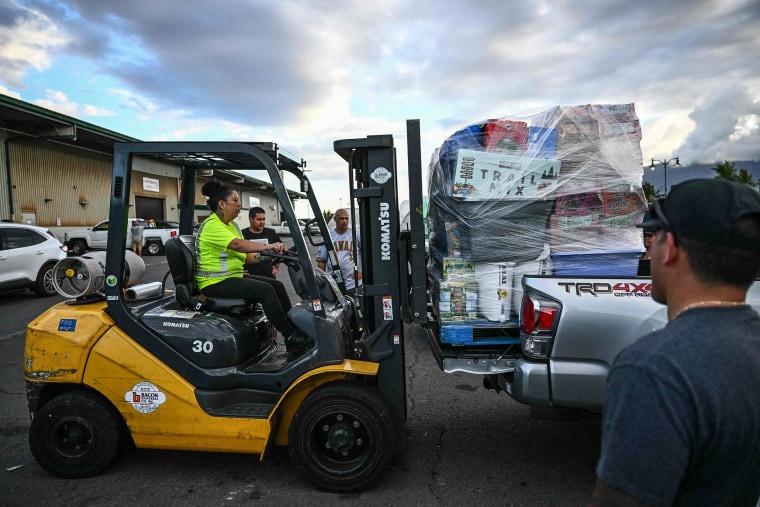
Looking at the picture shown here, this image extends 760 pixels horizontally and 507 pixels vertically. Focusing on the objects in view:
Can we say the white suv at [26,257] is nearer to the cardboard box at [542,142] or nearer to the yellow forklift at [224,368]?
the yellow forklift at [224,368]

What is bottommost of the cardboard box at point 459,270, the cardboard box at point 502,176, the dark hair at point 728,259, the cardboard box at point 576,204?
the dark hair at point 728,259

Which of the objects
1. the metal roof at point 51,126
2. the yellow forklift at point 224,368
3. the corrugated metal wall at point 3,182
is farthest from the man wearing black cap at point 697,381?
the corrugated metal wall at point 3,182

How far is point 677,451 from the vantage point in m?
1.06

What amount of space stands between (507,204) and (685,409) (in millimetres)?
2832

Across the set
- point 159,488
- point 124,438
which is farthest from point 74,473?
point 159,488

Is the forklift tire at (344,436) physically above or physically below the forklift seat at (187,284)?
below

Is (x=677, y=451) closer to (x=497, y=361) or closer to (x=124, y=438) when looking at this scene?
(x=497, y=361)

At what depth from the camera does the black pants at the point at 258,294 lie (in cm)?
404

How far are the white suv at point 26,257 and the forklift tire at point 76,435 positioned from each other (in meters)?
8.20

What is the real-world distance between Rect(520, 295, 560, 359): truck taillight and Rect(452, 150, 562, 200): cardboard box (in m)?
0.78

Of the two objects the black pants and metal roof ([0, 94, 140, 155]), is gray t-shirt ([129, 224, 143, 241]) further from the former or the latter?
A: the black pants

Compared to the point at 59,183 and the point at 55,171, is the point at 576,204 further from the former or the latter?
the point at 59,183

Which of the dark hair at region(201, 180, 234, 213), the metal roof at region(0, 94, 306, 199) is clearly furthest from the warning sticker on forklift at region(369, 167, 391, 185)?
the metal roof at region(0, 94, 306, 199)

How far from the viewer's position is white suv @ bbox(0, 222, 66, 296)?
11.2m
